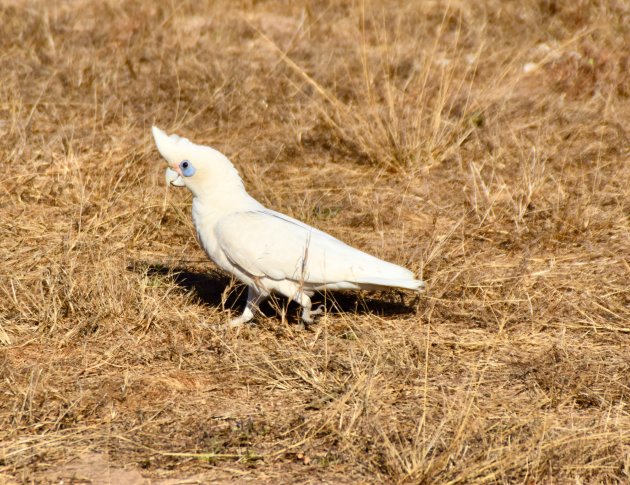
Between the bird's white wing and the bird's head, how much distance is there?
19 cm

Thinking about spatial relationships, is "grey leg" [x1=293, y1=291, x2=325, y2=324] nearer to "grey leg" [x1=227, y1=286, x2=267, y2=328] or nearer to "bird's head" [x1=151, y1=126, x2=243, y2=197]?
"grey leg" [x1=227, y1=286, x2=267, y2=328]

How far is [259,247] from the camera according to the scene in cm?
429

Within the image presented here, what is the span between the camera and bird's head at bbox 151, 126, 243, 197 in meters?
4.42

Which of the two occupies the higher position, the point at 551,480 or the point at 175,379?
the point at 551,480

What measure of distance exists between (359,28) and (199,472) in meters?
6.02

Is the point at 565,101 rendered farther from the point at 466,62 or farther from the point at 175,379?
the point at 175,379

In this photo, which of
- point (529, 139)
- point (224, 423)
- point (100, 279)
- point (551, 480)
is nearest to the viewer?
point (551, 480)

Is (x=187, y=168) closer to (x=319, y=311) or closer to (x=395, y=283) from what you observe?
(x=319, y=311)

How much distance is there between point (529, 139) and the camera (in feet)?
21.9

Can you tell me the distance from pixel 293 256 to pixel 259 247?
16 centimetres

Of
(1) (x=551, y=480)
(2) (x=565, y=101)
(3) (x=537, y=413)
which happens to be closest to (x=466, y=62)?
(2) (x=565, y=101)

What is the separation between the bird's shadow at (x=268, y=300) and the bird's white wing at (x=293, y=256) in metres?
0.25

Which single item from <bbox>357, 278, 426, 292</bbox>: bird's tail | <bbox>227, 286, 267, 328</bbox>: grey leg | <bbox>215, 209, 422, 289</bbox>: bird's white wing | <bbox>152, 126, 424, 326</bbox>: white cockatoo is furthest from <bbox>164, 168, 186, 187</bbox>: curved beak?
<bbox>357, 278, 426, 292</bbox>: bird's tail

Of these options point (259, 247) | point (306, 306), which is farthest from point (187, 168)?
point (306, 306)
